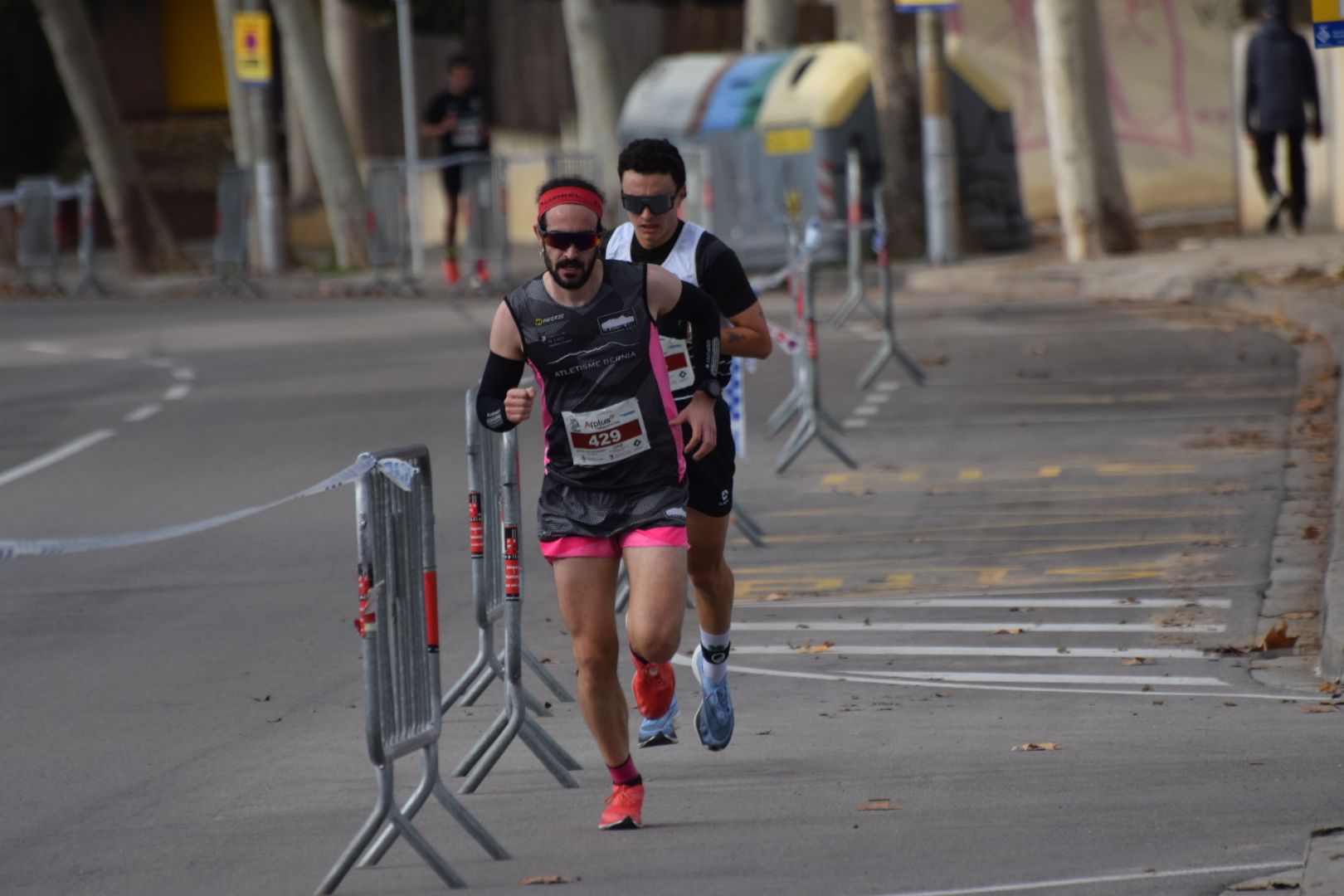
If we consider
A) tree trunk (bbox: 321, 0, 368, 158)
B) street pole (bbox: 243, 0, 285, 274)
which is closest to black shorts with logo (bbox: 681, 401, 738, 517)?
street pole (bbox: 243, 0, 285, 274)

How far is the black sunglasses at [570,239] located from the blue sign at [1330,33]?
556 centimetres

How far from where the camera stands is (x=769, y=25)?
98.6 ft

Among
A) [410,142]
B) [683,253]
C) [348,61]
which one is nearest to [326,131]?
[410,142]

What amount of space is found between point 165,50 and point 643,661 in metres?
47.6

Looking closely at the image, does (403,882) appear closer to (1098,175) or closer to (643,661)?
(643,661)

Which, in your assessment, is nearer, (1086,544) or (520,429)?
(1086,544)

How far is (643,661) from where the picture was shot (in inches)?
285

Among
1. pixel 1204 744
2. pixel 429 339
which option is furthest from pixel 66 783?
pixel 429 339

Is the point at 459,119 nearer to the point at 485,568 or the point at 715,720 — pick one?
the point at 485,568

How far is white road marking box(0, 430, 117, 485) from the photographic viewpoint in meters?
15.1

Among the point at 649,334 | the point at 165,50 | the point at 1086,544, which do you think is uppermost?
the point at 165,50

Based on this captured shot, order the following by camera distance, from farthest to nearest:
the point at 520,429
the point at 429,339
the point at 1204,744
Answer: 1. the point at 429,339
2. the point at 520,429
3. the point at 1204,744

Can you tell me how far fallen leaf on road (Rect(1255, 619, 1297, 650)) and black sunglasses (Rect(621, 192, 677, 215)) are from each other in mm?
2870

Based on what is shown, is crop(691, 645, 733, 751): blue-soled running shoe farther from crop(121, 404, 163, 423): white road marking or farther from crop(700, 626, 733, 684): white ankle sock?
crop(121, 404, 163, 423): white road marking
